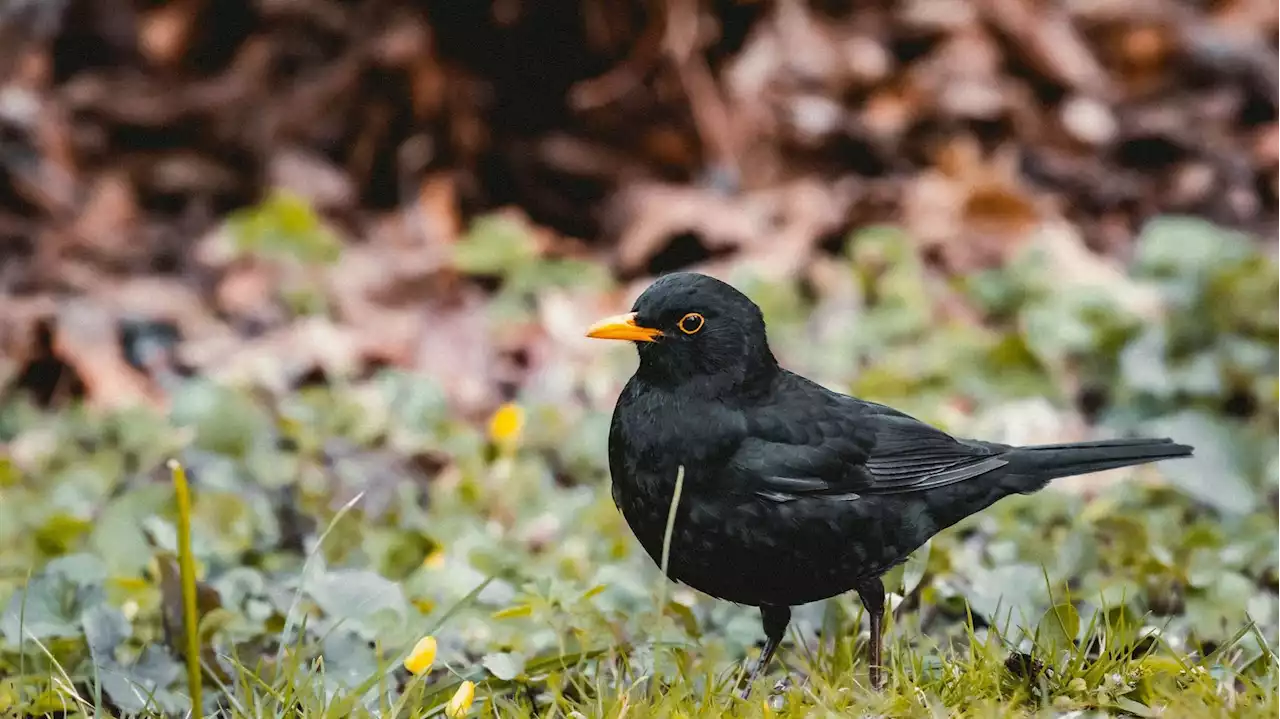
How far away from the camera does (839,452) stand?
10.5ft

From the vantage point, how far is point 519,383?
19.3 feet

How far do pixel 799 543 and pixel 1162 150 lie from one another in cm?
546

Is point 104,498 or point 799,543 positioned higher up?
point 799,543

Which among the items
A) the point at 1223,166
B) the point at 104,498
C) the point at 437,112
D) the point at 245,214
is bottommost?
the point at 104,498

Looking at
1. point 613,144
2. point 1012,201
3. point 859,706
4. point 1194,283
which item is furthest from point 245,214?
point 859,706

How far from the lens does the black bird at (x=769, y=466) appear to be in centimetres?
300

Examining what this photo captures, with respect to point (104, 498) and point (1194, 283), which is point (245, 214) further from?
point (1194, 283)

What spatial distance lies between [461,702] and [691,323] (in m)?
1.02

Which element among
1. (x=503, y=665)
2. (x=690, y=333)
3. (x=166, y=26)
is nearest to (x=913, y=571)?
(x=690, y=333)

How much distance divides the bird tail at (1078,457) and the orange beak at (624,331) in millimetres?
903

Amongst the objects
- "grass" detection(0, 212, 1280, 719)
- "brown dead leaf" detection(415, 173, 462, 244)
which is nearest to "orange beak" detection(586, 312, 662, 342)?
"grass" detection(0, 212, 1280, 719)

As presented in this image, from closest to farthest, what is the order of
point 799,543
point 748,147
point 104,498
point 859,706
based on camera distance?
1. point 859,706
2. point 799,543
3. point 104,498
4. point 748,147

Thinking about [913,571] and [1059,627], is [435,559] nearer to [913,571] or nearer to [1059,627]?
[913,571]

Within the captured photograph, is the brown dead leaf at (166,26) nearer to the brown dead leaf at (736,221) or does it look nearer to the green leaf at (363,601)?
the brown dead leaf at (736,221)
